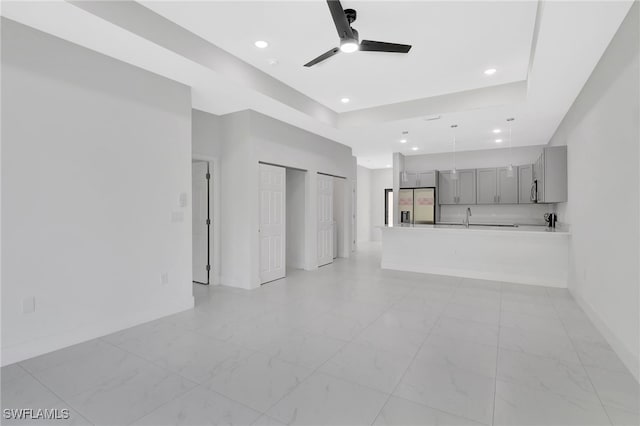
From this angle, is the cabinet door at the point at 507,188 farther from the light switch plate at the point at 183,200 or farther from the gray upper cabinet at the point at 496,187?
the light switch plate at the point at 183,200

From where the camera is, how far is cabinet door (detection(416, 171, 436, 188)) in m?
8.29

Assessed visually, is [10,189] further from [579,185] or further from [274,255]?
[579,185]

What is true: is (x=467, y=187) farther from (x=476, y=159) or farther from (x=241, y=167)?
(x=241, y=167)

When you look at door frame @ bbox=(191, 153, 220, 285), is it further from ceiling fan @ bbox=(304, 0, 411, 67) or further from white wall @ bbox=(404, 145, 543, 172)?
white wall @ bbox=(404, 145, 543, 172)

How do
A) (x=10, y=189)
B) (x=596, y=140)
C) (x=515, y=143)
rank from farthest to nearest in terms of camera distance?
(x=515, y=143)
(x=596, y=140)
(x=10, y=189)

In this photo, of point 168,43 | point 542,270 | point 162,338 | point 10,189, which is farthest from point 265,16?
point 542,270

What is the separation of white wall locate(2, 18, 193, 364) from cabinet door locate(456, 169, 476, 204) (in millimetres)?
6812

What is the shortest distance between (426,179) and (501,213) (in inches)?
80.6

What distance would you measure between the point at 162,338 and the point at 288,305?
154 cm

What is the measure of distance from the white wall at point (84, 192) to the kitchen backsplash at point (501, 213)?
7066 millimetres

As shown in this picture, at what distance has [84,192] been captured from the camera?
3059 mm

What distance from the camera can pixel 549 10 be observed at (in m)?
2.39

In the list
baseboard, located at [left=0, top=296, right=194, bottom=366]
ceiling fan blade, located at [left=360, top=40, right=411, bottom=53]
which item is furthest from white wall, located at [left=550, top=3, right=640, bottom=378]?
baseboard, located at [left=0, top=296, right=194, bottom=366]

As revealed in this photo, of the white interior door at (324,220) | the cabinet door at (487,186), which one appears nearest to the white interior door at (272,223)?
the white interior door at (324,220)
